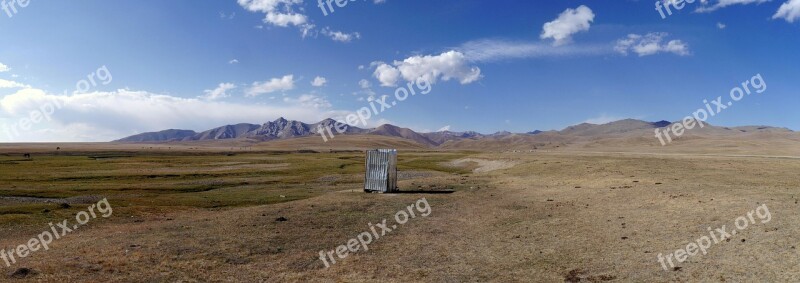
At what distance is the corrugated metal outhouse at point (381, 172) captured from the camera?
41062 millimetres

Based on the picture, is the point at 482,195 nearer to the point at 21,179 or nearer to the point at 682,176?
the point at 682,176

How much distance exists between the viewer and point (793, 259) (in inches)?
543

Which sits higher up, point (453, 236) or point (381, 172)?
point (381, 172)

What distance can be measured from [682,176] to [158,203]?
139ft

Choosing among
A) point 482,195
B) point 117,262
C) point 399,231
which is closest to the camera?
point 117,262

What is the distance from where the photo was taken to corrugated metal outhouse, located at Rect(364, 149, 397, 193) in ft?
135

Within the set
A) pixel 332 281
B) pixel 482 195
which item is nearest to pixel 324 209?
pixel 482 195

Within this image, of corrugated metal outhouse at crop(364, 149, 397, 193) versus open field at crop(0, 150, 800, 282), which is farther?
corrugated metal outhouse at crop(364, 149, 397, 193)

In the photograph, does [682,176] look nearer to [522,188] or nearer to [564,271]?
[522,188]

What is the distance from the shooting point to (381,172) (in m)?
41.3

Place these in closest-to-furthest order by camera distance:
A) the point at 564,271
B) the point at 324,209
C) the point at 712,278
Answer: the point at 712,278 < the point at 564,271 < the point at 324,209

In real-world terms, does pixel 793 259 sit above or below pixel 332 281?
above

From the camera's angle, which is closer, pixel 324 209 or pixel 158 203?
pixel 324 209

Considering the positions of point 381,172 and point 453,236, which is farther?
point 381,172
